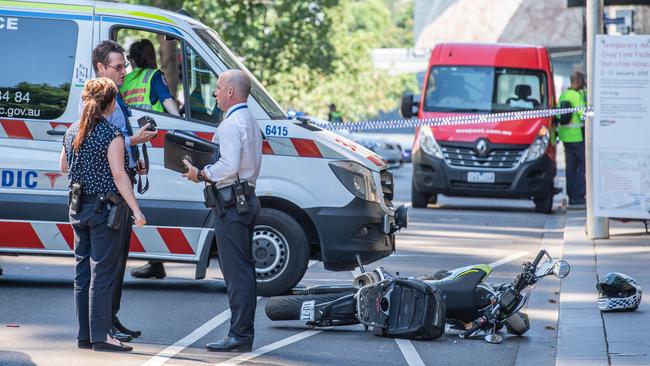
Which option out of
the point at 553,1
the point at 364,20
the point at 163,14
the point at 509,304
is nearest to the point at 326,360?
the point at 509,304

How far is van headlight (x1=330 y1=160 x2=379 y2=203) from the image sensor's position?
36.1 ft

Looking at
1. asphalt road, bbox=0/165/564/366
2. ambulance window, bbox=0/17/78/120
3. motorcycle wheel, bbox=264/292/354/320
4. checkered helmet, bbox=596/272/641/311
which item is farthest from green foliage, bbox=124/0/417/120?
motorcycle wheel, bbox=264/292/354/320

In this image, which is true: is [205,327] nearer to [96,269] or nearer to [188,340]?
[188,340]

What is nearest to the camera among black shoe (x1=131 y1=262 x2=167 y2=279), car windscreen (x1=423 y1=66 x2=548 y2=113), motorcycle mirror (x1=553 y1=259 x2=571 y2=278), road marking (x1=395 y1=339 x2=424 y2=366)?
road marking (x1=395 y1=339 x2=424 y2=366)

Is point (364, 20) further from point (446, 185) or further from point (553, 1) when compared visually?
point (446, 185)

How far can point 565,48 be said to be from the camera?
49.2 meters

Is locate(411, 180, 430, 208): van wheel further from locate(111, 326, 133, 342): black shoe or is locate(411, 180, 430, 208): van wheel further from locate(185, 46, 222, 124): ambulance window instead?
locate(111, 326, 133, 342): black shoe

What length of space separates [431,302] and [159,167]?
306 centimetres

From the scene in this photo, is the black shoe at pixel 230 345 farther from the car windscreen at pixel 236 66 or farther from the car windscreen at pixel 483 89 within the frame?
the car windscreen at pixel 483 89

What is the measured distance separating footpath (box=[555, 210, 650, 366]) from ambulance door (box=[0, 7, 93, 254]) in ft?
13.3

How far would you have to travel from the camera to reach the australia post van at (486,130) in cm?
2055

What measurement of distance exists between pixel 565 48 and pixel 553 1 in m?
1.88

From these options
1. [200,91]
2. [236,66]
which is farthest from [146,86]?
[236,66]

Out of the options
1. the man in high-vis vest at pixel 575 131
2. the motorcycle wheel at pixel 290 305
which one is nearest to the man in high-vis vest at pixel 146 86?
the motorcycle wheel at pixel 290 305
